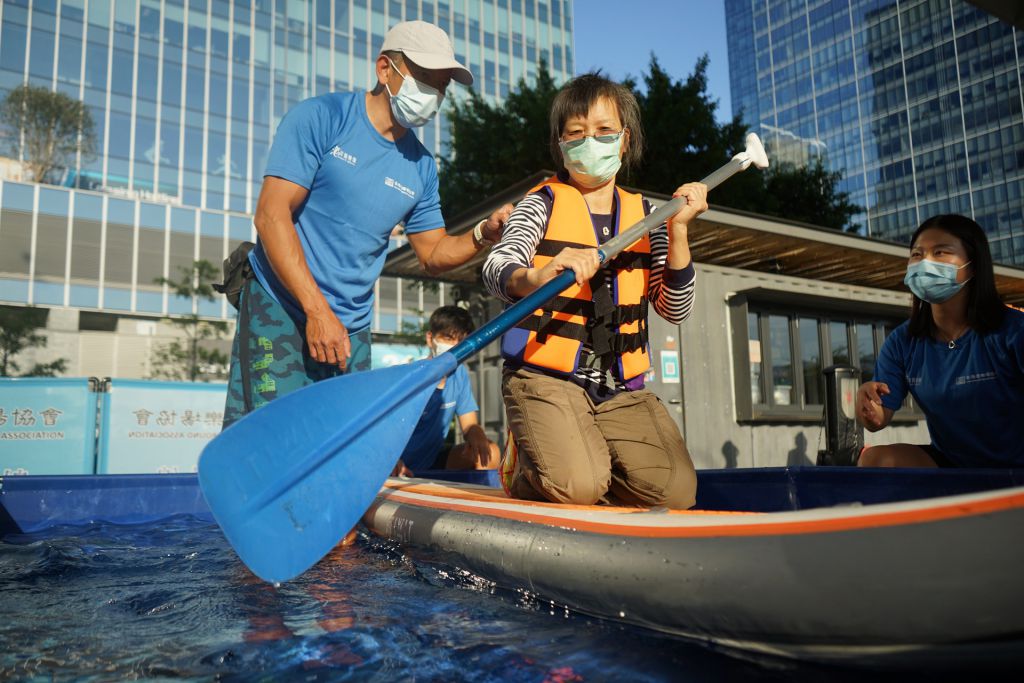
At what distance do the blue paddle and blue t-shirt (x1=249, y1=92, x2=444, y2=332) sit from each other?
856mm

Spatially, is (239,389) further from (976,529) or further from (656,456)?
(976,529)

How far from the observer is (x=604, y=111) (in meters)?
2.68

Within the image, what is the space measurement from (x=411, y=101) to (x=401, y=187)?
0.37m

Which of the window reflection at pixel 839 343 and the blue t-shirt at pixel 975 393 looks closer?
the blue t-shirt at pixel 975 393

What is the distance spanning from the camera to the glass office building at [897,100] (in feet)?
103

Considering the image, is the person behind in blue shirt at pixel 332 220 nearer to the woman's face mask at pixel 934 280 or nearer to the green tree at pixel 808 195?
the woman's face mask at pixel 934 280

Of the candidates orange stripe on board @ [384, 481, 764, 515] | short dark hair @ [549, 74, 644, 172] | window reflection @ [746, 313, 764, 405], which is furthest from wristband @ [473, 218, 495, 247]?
window reflection @ [746, 313, 764, 405]

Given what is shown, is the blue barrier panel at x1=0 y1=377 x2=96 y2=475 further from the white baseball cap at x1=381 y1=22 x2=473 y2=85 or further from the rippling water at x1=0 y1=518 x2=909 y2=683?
the white baseball cap at x1=381 y1=22 x2=473 y2=85

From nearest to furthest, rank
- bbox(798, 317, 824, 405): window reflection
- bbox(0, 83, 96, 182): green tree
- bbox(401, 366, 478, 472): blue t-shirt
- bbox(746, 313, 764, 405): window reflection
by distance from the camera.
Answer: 1. bbox(401, 366, 478, 472): blue t-shirt
2. bbox(746, 313, 764, 405): window reflection
3. bbox(798, 317, 824, 405): window reflection
4. bbox(0, 83, 96, 182): green tree

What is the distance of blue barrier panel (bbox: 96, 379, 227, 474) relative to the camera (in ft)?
20.8

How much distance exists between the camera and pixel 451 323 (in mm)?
5168

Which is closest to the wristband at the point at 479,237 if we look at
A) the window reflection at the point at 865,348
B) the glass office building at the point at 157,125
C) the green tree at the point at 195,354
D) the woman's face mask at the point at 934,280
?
the woman's face mask at the point at 934,280

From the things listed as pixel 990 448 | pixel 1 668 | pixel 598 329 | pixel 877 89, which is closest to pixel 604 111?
pixel 598 329

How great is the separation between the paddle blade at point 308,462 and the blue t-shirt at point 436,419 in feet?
8.75
